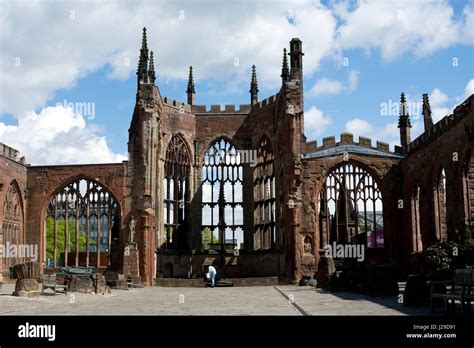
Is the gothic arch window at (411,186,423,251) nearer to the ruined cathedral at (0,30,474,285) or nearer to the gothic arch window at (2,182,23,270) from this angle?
the ruined cathedral at (0,30,474,285)

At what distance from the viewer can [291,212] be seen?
3591 centimetres

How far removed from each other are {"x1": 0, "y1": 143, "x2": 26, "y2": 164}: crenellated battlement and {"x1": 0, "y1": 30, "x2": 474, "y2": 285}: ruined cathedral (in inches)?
2.7

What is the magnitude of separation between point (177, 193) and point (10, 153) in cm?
1110

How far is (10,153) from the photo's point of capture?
1465 inches

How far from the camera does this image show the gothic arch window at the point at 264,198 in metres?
42.6

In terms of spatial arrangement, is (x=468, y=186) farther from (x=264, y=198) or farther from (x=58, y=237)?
(x=58, y=237)

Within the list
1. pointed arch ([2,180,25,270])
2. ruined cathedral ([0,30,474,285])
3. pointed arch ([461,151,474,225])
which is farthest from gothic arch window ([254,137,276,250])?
pointed arch ([461,151,474,225])

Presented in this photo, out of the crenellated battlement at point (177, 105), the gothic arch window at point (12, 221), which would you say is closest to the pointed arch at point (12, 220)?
the gothic arch window at point (12, 221)

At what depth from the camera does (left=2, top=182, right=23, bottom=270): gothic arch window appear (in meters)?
36.2

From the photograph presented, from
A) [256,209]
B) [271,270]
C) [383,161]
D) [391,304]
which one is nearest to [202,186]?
[256,209]
